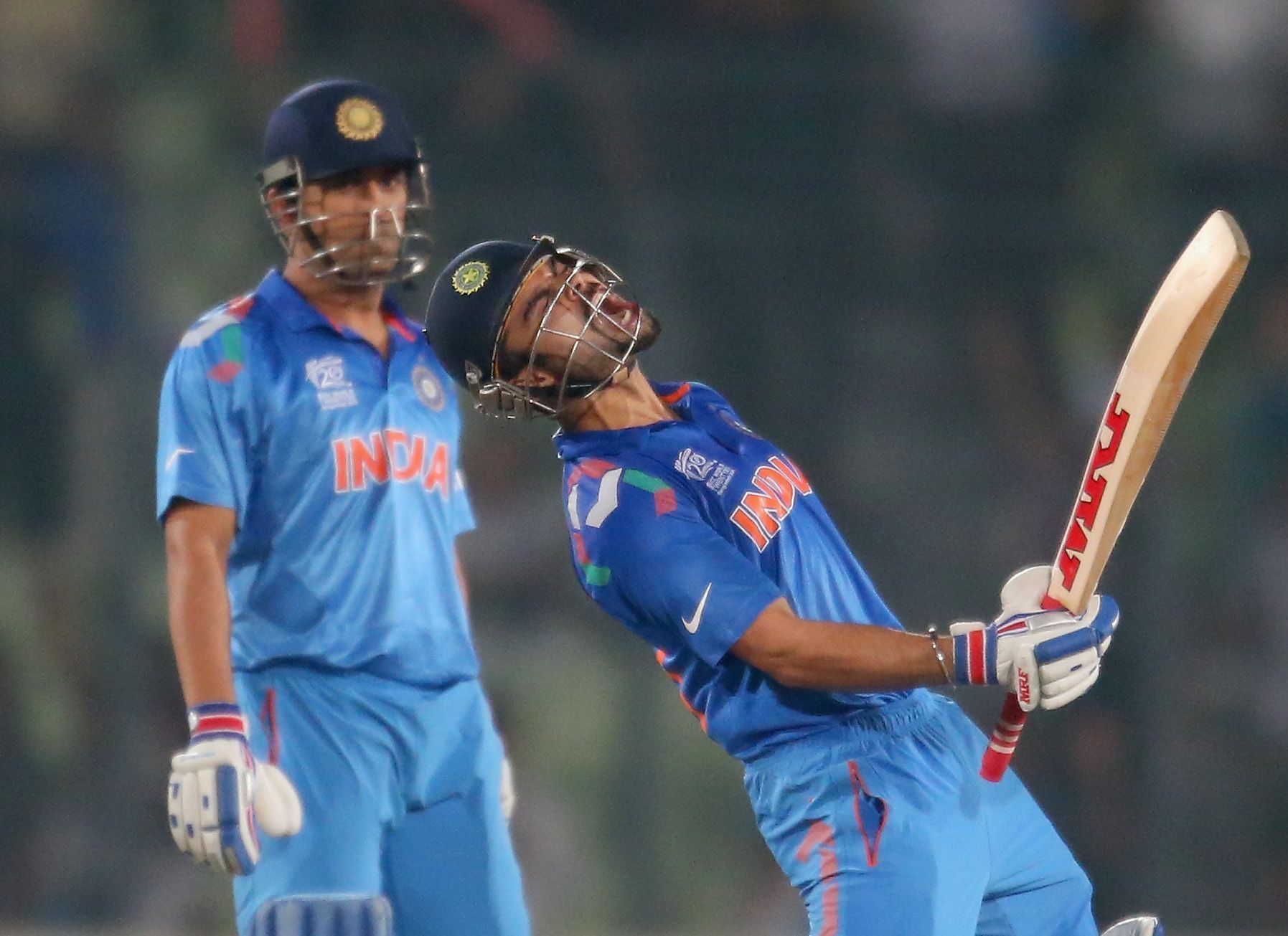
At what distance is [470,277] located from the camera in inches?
89.5

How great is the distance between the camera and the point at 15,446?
16.5 ft

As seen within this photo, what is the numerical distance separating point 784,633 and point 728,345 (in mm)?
3095

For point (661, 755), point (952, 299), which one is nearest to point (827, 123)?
point (952, 299)

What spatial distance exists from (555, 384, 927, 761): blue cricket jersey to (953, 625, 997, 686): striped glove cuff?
0.67 feet

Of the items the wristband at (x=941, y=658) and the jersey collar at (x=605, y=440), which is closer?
the wristband at (x=941, y=658)

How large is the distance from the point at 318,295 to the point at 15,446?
2.78 m

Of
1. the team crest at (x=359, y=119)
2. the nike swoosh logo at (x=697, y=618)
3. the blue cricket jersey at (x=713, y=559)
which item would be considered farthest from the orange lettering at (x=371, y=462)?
the nike swoosh logo at (x=697, y=618)

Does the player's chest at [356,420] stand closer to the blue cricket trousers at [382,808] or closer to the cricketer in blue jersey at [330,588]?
the cricketer in blue jersey at [330,588]

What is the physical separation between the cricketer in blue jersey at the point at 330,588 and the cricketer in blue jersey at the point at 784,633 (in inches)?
11.6

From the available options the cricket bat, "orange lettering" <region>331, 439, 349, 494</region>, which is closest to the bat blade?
the cricket bat

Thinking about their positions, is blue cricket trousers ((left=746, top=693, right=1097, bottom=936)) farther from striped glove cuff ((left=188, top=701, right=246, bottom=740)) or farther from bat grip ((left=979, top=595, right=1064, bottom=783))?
striped glove cuff ((left=188, top=701, right=246, bottom=740))

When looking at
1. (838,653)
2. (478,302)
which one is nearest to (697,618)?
(838,653)

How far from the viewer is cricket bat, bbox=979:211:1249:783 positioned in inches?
81.7

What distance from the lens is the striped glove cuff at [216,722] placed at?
2.27m
